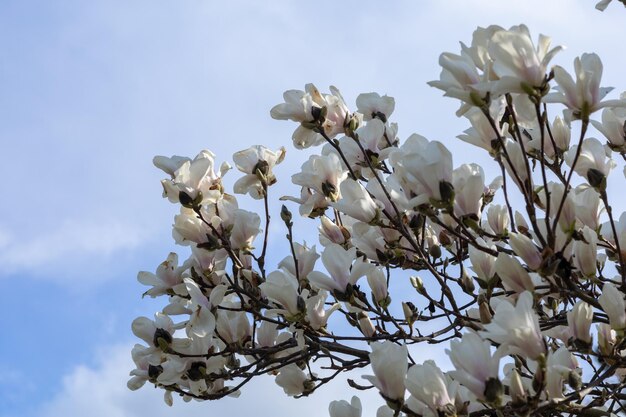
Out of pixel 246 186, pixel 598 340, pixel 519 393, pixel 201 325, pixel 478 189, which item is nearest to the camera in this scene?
pixel 519 393

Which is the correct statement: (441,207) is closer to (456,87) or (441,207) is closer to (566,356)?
(456,87)

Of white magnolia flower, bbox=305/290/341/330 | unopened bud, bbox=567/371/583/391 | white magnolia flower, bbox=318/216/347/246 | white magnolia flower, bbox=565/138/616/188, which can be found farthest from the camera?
white magnolia flower, bbox=318/216/347/246

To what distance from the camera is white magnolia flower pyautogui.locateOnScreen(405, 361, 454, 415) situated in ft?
5.98

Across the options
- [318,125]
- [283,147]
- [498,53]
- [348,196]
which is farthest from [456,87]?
[283,147]

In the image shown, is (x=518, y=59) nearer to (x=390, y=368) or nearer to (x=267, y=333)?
(x=390, y=368)

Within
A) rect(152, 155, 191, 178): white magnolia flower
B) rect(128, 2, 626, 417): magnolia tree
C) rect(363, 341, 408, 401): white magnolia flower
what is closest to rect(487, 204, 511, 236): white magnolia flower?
rect(128, 2, 626, 417): magnolia tree

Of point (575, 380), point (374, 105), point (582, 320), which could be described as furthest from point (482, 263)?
point (374, 105)

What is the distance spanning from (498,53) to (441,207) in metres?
0.37

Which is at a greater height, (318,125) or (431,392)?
(318,125)

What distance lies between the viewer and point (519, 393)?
66.5 inches

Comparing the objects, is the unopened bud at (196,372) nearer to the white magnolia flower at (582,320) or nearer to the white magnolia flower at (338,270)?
the white magnolia flower at (338,270)

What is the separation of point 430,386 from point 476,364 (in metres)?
0.14

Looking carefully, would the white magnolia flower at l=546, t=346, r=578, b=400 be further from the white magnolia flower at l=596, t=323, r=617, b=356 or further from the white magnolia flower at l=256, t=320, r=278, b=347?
the white magnolia flower at l=256, t=320, r=278, b=347

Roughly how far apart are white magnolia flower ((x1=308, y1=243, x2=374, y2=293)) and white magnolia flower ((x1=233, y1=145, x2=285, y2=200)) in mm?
418
